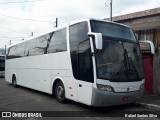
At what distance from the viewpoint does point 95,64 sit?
860cm

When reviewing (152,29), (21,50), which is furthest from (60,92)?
(21,50)

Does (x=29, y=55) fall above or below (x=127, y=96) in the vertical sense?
above

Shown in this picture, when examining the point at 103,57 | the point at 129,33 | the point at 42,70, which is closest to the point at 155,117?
the point at 103,57

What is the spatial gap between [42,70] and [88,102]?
16.1 ft

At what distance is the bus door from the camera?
28.7 feet

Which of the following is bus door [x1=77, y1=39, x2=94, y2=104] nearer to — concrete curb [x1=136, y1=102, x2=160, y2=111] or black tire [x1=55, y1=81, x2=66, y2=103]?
black tire [x1=55, y1=81, x2=66, y2=103]

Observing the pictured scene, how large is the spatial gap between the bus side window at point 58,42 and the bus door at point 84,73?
1.47 metres

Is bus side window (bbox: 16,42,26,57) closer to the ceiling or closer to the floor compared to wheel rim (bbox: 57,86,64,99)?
closer to the ceiling

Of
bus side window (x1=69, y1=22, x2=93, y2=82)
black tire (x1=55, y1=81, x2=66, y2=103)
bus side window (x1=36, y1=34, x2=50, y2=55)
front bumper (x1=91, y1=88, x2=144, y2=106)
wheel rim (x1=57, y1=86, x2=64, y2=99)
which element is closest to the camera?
front bumper (x1=91, y1=88, x2=144, y2=106)

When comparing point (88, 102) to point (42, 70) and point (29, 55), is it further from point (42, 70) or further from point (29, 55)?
point (29, 55)

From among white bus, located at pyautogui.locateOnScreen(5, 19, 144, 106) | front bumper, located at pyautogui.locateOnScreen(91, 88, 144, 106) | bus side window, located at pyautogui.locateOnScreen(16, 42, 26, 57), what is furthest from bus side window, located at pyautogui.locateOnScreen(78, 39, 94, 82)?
bus side window, located at pyautogui.locateOnScreen(16, 42, 26, 57)

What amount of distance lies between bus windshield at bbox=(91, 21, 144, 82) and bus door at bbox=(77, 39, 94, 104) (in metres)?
0.36

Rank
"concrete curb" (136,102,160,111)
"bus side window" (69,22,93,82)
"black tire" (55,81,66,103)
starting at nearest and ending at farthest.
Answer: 1. "bus side window" (69,22,93,82)
2. "concrete curb" (136,102,160,111)
3. "black tire" (55,81,66,103)

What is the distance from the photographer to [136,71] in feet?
31.2
